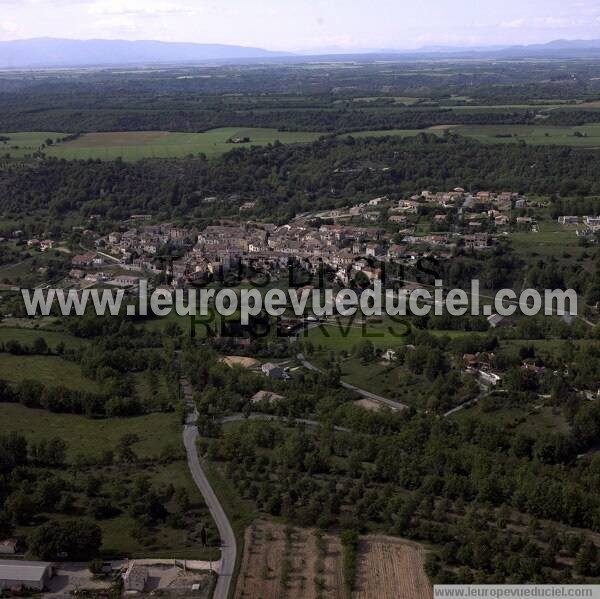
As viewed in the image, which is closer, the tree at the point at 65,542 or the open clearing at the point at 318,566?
A: the open clearing at the point at 318,566

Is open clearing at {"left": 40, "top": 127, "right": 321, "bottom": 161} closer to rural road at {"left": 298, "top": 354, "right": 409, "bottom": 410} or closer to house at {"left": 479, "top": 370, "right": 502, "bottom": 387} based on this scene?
rural road at {"left": 298, "top": 354, "right": 409, "bottom": 410}

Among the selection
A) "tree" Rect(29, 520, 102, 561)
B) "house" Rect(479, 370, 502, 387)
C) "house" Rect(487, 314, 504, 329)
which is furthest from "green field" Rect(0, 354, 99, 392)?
"house" Rect(487, 314, 504, 329)

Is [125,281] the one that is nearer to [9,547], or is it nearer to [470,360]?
[470,360]

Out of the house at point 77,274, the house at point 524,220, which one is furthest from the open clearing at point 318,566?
the house at point 524,220

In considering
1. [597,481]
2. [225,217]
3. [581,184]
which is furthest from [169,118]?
[597,481]

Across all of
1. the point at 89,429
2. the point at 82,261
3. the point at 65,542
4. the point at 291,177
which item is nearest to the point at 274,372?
the point at 89,429

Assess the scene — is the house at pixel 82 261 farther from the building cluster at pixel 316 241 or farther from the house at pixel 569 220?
the house at pixel 569 220
